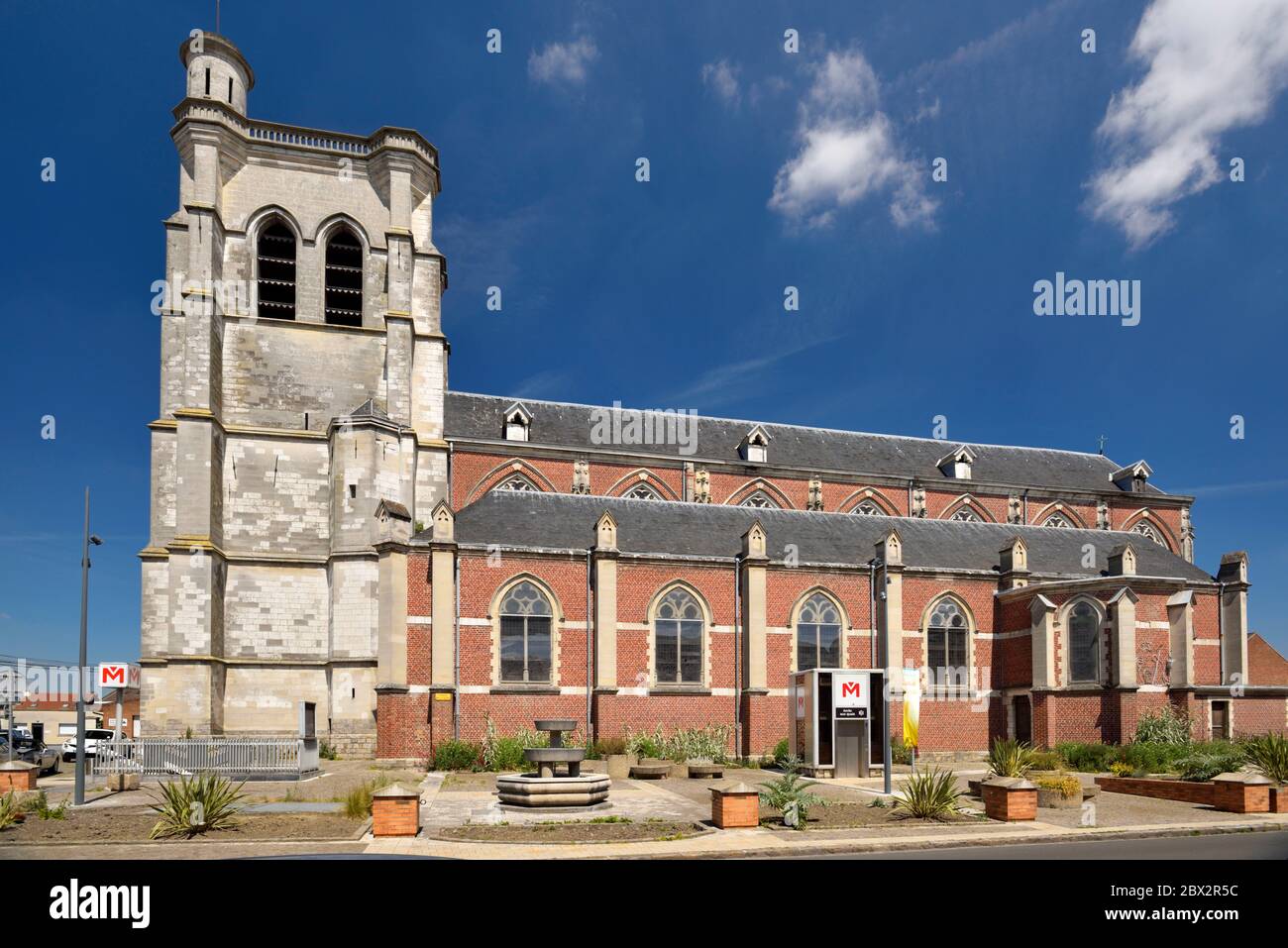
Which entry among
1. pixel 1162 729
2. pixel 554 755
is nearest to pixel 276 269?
pixel 554 755

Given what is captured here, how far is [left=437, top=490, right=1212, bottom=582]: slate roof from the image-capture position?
30625 millimetres

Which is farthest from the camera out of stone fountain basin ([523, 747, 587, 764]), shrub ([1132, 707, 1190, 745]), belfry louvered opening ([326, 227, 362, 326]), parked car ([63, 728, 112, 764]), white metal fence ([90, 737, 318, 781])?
belfry louvered opening ([326, 227, 362, 326])

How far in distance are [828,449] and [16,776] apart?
36.8 m

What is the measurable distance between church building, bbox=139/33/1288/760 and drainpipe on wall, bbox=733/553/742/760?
8cm

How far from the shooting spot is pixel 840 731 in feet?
85.4

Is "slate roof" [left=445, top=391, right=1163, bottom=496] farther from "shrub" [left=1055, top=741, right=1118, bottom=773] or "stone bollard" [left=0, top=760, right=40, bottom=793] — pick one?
"stone bollard" [left=0, top=760, right=40, bottom=793]

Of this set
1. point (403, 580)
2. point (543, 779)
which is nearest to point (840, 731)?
point (543, 779)

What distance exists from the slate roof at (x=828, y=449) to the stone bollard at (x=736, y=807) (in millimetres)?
26816

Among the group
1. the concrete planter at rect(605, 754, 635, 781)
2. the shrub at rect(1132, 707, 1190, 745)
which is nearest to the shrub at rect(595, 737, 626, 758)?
the concrete planter at rect(605, 754, 635, 781)

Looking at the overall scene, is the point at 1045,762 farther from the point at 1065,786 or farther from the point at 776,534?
the point at 776,534

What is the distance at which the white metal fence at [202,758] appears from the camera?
80.3ft

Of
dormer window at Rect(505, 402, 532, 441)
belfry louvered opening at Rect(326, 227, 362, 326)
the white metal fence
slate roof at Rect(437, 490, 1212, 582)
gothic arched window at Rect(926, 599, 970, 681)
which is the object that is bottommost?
the white metal fence
